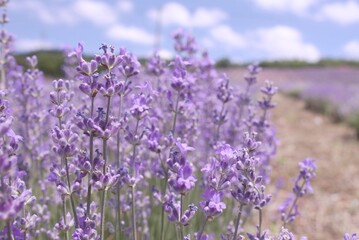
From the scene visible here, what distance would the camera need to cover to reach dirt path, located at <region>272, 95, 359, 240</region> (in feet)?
14.8

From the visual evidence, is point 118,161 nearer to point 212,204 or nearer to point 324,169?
point 212,204

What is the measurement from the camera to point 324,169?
6262 millimetres

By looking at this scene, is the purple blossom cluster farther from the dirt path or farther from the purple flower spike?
the dirt path

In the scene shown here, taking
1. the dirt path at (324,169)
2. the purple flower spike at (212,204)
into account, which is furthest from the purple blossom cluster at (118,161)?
the dirt path at (324,169)

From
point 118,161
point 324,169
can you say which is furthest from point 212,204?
point 324,169

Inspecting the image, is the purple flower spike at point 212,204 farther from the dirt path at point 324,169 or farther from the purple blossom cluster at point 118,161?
the dirt path at point 324,169

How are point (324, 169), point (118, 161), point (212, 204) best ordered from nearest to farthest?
1. point (212, 204)
2. point (118, 161)
3. point (324, 169)

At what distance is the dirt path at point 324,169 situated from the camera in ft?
14.8

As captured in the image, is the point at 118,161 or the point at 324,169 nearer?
the point at 118,161

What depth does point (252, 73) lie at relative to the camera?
268cm

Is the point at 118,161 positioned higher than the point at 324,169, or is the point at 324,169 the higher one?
the point at 118,161

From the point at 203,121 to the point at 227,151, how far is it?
217 centimetres

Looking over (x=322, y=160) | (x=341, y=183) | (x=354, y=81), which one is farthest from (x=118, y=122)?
(x=354, y=81)

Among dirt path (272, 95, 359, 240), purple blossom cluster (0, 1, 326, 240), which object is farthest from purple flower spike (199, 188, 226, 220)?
dirt path (272, 95, 359, 240)
